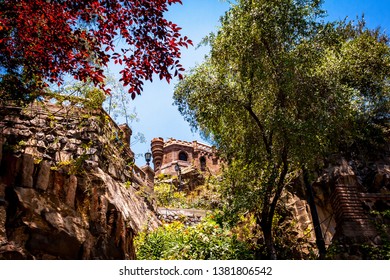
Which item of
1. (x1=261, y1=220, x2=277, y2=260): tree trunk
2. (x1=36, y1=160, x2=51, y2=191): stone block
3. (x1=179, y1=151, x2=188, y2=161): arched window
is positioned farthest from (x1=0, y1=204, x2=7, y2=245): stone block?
(x1=179, y1=151, x2=188, y2=161): arched window

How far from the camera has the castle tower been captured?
45.7 metres

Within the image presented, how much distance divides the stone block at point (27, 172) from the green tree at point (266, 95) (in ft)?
16.8

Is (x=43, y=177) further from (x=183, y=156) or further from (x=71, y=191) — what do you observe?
(x=183, y=156)

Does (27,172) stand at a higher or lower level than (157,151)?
lower

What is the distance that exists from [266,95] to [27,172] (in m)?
6.65

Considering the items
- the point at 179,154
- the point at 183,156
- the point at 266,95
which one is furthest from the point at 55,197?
the point at 183,156

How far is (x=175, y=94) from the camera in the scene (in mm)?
10766

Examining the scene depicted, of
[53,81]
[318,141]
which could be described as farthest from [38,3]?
[318,141]

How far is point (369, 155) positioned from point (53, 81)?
1241 cm

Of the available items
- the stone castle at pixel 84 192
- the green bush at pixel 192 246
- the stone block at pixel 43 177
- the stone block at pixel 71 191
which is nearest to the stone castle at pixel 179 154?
the stone castle at pixel 84 192

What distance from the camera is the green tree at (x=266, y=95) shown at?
9.23 metres

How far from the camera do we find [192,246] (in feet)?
32.7

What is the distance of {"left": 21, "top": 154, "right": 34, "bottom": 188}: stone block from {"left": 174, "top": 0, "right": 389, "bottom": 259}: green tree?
5130 mm

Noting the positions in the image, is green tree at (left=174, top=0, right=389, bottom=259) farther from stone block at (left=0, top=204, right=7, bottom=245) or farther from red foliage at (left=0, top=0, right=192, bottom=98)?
stone block at (left=0, top=204, right=7, bottom=245)
